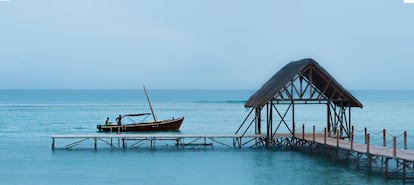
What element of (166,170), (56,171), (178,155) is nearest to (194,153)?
(178,155)

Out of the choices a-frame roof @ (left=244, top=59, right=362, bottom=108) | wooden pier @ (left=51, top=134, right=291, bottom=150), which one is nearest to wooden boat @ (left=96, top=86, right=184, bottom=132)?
wooden pier @ (left=51, top=134, right=291, bottom=150)

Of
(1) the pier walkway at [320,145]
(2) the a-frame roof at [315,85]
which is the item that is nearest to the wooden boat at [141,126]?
(1) the pier walkway at [320,145]

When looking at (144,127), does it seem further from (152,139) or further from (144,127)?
(152,139)

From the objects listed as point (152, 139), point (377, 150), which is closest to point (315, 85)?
point (152, 139)

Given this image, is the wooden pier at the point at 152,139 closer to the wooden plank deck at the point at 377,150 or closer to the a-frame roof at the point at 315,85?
the a-frame roof at the point at 315,85

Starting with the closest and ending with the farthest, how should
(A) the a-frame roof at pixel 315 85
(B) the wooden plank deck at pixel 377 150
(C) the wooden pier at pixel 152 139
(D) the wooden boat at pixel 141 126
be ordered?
(B) the wooden plank deck at pixel 377 150 < (A) the a-frame roof at pixel 315 85 < (C) the wooden pier at pixel 152 139 < (D) the wooden boat at pixel 141 126

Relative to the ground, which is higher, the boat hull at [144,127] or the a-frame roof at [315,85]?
the a-frame roof at [315,85]

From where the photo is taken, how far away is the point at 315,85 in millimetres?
34406

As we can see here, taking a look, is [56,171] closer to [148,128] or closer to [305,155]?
[305,155]

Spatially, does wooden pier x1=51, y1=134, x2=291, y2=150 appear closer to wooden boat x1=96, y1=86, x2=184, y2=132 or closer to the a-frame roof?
the a-frame roof

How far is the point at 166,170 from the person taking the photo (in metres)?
26.8

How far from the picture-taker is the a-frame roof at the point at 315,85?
31.1m

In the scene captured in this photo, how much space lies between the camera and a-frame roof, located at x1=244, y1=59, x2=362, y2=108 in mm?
31125

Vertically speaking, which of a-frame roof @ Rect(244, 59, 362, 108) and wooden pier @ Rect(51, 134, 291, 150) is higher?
a-frame roof @ Rect(244, 59, 362, 108)
